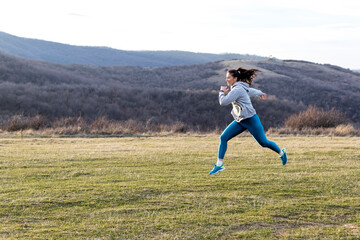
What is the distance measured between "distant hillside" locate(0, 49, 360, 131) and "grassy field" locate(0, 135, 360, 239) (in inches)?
638

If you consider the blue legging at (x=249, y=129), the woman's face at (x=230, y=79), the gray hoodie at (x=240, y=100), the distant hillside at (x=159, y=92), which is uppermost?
the woman's face at (x=230, y=79)

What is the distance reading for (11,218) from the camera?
7785 millimetres

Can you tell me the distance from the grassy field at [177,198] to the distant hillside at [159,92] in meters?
16.2

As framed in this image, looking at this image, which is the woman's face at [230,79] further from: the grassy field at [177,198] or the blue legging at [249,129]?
the grassy field at [177,198]

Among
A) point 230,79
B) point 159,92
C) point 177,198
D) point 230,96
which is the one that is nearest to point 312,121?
point 230,79

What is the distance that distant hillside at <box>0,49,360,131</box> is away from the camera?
170ft

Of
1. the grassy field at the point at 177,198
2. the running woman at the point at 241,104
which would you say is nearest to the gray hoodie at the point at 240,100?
the running woman at the point at 241,104

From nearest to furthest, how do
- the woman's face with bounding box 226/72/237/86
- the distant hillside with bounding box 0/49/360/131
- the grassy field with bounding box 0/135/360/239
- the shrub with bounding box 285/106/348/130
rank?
the grassy field with bounding box 0/135/360/239 < the woman's face with bounding box 226/72/237/86 < the shrub with bounding box 285/106/348/130 < the distant hillside with bounding box 0/49/360/131

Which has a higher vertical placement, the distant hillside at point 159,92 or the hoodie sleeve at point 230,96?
the hoodie sleeve at point 230,96

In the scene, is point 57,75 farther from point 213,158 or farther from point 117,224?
point 117,224

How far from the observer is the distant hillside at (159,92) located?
51.8m

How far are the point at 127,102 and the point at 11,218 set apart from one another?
50575 mm

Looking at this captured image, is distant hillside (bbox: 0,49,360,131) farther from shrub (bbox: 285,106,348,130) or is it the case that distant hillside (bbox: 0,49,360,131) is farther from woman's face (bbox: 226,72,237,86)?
woman's face (bbox: 226,72,237,86)

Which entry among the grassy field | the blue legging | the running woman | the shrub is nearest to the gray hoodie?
the running woman
